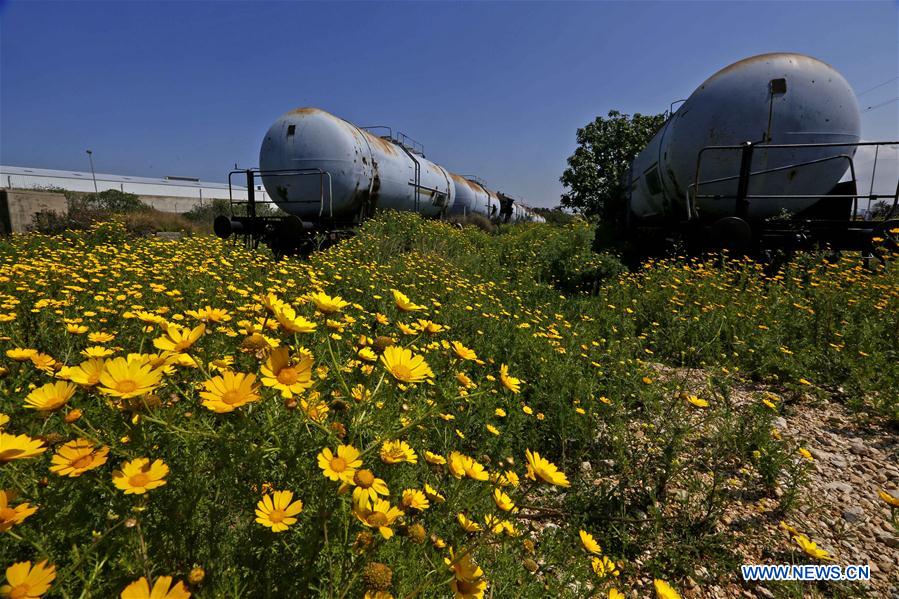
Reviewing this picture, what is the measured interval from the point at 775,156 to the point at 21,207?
57.2ft

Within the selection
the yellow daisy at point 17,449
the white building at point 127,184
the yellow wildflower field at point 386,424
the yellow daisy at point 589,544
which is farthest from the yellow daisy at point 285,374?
the white building at point 127,184

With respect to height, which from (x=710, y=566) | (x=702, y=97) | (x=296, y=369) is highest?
(x=702, y=97)

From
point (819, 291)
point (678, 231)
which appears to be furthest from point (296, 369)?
point (678, 231)

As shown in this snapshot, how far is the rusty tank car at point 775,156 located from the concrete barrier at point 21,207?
16101mm

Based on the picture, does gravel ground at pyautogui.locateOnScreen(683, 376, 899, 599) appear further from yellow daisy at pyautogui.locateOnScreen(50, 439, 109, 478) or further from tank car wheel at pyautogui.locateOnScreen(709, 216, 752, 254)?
tank car wheel at pyautogui.locateOnScreen(709, 216, 752, 254)

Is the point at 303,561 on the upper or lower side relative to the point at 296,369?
lower

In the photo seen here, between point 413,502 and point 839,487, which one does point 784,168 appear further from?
point 413,502

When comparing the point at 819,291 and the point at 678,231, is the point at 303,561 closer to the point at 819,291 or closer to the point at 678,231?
the point at 819,291

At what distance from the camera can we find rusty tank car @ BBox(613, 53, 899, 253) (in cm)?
564

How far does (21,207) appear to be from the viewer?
10422mm

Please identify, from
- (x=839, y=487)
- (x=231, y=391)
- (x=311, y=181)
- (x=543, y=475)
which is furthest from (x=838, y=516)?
(x=311, y=181)

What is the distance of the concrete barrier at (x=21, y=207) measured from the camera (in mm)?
10133

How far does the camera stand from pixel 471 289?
4930mm

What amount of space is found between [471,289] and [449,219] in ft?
36.1
